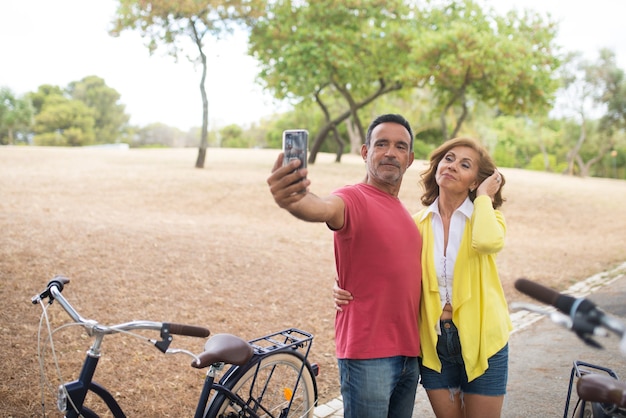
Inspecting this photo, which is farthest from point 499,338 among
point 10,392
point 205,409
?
point 10,392

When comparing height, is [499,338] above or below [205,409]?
above

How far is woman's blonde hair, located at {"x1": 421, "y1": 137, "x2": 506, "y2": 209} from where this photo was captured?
122 inches

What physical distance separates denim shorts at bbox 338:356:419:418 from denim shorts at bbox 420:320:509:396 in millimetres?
158

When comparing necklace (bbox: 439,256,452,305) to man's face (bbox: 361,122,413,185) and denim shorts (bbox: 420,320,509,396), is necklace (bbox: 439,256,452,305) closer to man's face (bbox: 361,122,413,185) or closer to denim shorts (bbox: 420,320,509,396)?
denim shorts (bbox: 420,320,509,396)

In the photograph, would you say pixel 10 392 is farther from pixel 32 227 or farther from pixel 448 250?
pixel 32 227

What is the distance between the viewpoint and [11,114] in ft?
149

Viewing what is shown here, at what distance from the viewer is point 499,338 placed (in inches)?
110

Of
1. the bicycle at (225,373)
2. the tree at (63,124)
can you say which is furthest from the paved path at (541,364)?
the tree at (63,124)

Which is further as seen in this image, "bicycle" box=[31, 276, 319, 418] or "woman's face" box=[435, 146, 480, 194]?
"woman's face" box=[435, 146, 480, 194]

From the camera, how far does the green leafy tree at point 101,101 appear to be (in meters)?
63.8

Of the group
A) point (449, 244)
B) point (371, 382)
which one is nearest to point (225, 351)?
point (371, 382)

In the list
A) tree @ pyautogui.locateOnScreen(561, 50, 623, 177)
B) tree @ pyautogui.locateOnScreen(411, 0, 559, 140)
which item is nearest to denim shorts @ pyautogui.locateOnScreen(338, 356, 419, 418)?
tree @ pyautogui.locateOnScreen(411, 0, 559, 140)

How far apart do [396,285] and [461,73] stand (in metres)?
20.5

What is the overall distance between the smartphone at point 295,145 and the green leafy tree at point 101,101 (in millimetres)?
65912
